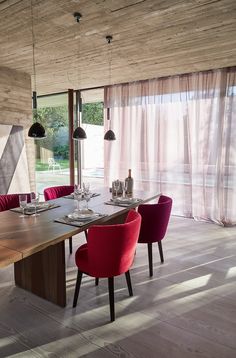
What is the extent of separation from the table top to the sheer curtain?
2350mm

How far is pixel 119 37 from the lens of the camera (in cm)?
323

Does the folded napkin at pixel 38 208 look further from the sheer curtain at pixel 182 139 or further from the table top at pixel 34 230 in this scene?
the sheer curtain at pixel 182 139

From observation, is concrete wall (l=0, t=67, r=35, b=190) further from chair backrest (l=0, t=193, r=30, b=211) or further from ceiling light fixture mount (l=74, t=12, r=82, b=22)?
ceiling light fixture mount (l=74, t=12, r=82, b=22)

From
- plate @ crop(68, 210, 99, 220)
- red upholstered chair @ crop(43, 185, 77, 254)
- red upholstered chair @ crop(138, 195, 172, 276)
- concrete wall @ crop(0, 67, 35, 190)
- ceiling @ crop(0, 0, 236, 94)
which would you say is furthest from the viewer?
concrete wall @ crop(0, 67, 35, 190)

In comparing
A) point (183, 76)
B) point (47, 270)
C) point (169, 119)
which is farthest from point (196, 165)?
point (47, 270)

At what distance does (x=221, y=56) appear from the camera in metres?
3.95

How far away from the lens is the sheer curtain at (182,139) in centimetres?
476

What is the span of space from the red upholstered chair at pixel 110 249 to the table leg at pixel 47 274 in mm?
249

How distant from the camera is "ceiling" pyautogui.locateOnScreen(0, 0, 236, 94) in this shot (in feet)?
8.40

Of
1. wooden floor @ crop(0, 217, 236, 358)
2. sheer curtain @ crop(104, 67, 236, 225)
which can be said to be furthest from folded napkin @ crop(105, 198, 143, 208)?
sheer curtain @ crop(104, 67, 236, 225)

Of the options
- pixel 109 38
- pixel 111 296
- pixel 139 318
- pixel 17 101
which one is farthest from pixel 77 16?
pixel 139 318

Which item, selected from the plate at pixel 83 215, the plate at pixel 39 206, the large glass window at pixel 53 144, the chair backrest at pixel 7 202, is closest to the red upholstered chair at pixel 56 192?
the chair backrest at pixel 7 202

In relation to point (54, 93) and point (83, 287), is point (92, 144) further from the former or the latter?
point (83, 287)

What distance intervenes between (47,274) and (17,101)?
3174 mm
